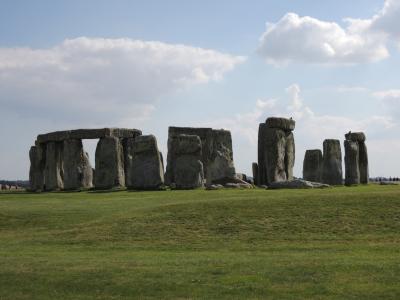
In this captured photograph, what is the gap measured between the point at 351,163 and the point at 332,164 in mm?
1198

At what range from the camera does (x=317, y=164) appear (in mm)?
46625

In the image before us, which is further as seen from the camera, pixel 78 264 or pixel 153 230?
pixel 153 230

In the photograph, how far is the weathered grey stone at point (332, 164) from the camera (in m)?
43.5

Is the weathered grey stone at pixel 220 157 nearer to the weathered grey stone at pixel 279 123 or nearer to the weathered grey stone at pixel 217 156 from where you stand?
the weathered grey stone at pixel 217 156

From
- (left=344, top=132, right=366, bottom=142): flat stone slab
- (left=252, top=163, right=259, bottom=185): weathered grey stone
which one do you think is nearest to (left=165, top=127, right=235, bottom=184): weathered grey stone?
(left=252, top=163, right=259, bottom=185): weathered grey stone

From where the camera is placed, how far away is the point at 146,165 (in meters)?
38.8

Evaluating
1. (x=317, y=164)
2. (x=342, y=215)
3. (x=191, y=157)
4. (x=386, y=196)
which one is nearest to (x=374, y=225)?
(x=342, y=215)

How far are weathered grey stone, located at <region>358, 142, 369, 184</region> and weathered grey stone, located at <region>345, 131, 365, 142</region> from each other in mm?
422

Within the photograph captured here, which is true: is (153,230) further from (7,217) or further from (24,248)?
(7,217)

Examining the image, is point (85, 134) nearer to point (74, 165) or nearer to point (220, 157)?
point (74, 165)

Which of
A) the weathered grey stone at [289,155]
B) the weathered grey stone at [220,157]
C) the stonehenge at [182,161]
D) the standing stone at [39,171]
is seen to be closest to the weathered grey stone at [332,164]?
the stonehenge at [182,161]

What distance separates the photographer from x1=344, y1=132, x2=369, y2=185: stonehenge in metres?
43.2

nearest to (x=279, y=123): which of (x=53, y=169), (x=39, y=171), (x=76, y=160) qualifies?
(x=76, y=160)

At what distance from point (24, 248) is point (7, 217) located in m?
5.99
